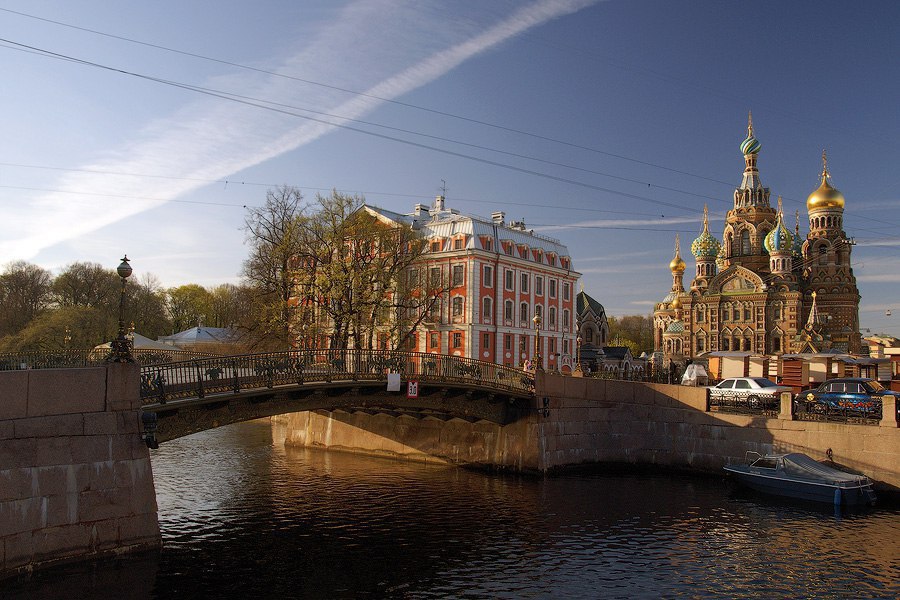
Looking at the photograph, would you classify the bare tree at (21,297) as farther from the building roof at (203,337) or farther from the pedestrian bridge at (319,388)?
the pedestrian bridge at (319,388)

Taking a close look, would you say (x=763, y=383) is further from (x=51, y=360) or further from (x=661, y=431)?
(x=51, y=360)

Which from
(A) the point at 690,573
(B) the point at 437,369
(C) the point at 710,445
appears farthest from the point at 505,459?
(A) the point at 690,573

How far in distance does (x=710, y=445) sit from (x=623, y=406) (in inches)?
159

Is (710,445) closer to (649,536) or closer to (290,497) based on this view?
(649,536)

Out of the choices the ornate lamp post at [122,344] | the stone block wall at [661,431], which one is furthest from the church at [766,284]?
the ornate lamp post at [122,344]

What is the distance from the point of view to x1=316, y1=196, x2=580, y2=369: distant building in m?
55.1

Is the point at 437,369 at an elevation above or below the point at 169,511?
above

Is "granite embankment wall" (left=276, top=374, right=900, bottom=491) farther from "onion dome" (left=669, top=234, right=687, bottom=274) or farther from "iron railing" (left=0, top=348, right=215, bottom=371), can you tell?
"onion dome" (left=669, top=234, right=687, bottom=274)

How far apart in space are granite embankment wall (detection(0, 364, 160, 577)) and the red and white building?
33.1 metres

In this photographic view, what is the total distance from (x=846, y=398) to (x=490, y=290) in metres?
30.2

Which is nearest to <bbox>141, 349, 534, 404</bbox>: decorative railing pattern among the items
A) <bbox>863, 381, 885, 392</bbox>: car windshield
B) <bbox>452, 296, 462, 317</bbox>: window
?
<bbox>863, 381, 885, 392</bbox>: car windshield

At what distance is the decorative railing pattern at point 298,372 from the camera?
18.0 metres

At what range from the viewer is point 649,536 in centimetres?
2042

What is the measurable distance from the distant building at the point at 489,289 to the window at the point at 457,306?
8 centimetres
